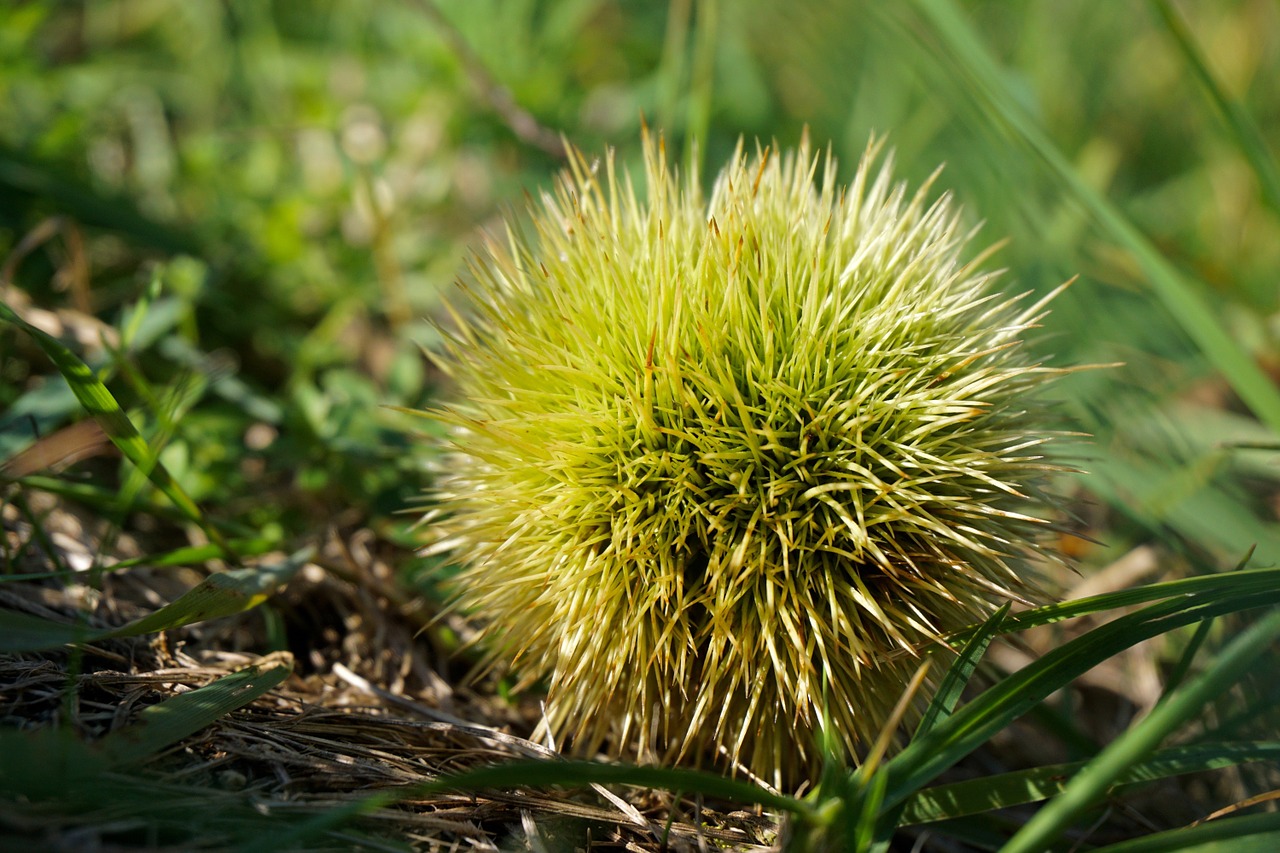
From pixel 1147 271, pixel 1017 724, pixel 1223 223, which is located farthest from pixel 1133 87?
pixel 1017 724

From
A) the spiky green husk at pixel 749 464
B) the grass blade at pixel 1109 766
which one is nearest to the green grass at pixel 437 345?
the grass blade at pixel 1109 766

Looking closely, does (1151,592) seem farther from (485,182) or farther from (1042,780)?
(485,182)

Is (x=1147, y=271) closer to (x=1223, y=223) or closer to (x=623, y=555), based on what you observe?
(x=623, y=555)

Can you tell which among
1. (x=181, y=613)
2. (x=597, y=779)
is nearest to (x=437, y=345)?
(x=181, y=613)

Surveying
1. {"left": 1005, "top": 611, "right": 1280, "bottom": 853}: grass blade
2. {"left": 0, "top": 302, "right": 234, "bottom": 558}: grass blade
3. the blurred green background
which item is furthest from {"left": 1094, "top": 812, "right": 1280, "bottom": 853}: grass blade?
{"left": 0, "top": 302, "right": 234, "bottom": 558}: grass blade

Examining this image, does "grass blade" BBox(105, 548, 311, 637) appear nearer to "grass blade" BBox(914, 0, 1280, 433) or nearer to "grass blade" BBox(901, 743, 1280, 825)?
"grass blade" BBox(901, 743, 1280, 825)

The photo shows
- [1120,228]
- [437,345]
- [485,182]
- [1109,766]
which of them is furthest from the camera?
[485,182]

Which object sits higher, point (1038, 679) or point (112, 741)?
point (1038, 679)

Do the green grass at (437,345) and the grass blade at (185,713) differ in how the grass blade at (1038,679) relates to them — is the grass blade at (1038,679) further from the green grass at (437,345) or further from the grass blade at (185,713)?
the grass blade at (185,713)
